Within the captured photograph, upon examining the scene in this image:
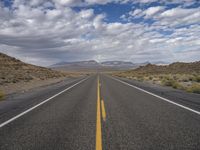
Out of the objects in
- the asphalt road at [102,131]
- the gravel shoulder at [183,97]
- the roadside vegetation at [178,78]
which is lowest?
the roadside vegetation at [178,78]

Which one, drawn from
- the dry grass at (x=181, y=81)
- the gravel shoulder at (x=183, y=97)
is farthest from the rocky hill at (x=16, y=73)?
the gravel shoulder at (x=183, y=97)

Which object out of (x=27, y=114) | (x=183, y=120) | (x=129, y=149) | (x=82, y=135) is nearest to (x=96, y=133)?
(x=82, y=135)

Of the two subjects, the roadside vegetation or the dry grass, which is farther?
the roadside vegetation

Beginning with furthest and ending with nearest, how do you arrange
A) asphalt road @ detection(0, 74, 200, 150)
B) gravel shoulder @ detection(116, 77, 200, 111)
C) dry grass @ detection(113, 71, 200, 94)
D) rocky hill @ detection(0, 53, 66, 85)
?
1. rocky hill @ detection(0, 53, 66, 85)
2. dry grass @ detection(113, 71, 200, 94)
3. gravel shoulder @ detection(116, 77, 200, 111)
4. asphalt road @ detection(0, 74, 200, 150)

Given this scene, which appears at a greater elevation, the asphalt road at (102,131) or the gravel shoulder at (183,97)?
the asphalt road at (102,131)

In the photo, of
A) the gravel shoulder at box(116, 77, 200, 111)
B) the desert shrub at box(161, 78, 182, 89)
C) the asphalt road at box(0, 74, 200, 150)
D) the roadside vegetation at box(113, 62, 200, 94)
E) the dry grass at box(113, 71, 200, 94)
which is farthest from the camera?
the desert shrub at box(161, 78, 182, 89)

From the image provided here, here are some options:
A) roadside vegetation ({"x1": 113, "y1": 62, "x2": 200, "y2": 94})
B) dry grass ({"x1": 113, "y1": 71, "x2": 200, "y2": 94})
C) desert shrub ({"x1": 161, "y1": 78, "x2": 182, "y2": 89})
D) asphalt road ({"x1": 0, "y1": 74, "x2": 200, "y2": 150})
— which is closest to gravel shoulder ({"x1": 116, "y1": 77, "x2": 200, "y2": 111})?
dry grass ({"x1": 113, "y1": 71, "x2": 200, "y2": 94})

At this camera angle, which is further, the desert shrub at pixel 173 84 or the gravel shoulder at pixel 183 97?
the desert shrub at pixel 173 84

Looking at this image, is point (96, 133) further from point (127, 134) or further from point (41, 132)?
point (41, 132)

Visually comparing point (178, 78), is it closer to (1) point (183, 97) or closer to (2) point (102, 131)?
(1) point (183, 97)

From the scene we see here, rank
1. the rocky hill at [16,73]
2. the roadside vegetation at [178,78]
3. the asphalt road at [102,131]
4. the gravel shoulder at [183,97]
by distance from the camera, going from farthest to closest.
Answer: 1. the rocky hill at [16,73]
2. the roadside vegetation at [178,78]
3. the gravel shoulder at [183,97]
4. the asphalt road at [102,131]

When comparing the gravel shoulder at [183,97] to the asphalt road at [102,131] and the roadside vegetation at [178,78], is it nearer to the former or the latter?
the roadside vegetation at [178,78]

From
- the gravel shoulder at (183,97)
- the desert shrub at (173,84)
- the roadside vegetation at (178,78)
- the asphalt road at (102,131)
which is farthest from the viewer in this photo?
the desert shrub at (173,84)

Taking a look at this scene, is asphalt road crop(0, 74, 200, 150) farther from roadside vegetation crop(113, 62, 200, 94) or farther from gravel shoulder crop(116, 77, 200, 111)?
roadside vegetation crop(113, 62, 200, 94)
